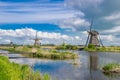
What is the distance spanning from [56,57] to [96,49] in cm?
4661

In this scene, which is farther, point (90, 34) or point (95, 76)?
point (90, 34)

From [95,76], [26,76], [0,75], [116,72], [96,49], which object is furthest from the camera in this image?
[96,49]

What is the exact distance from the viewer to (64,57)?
2591 inches

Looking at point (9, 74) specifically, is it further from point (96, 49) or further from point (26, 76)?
point (96, 49)

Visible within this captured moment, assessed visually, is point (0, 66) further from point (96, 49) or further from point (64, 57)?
point (96, 49)

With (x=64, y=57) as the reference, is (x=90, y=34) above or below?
above

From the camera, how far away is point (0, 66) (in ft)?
59.0

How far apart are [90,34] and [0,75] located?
95722mm

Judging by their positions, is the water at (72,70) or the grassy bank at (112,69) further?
the grassy bank at (112,69)

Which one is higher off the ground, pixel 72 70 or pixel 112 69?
pixel 112 69

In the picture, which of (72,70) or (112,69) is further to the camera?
(72,70)

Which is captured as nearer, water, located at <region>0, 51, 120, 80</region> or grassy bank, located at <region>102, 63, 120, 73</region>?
water, located at <region>0, 51, 120, 80</region>

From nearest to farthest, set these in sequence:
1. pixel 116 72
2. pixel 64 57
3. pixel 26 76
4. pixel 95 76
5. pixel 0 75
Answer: pixel 0 75 → pixel 26 76 → pixel 95 76 → pixel 116 72 → pixel 64 57

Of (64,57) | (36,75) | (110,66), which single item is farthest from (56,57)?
(36,75)
